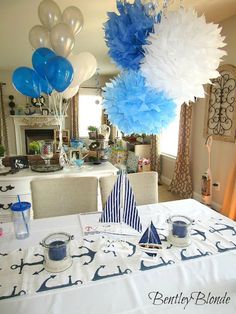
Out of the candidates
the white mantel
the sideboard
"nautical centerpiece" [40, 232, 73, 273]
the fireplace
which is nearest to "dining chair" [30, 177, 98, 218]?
the sideboard

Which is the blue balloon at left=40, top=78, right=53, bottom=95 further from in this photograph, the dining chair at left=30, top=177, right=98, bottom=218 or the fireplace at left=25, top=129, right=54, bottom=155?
the fireplace at left=25, top=129, right=54, bottom=155

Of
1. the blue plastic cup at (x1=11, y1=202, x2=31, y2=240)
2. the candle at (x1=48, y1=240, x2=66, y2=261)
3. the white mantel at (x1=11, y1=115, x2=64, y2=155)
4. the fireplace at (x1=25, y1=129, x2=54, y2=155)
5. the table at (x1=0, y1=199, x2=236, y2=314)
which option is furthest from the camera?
the fireplace at (x1=25, y1=129, x2=54, y2=155)

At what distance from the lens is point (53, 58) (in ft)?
5.69

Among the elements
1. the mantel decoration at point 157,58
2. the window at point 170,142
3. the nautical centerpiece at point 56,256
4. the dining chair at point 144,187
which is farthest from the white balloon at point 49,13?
the window at point 170,142

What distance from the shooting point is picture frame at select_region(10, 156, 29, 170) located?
2326 mm

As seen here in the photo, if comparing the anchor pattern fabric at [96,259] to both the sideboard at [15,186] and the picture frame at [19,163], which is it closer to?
the sideboard at [15,186]

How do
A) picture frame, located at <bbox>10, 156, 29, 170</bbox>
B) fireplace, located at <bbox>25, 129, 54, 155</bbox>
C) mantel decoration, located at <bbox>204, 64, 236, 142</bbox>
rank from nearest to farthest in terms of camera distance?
picture frame, located at <bbox>10, 156, 29, 170</bbox>, mantel decoration, located at <bbox>204, 64, 236, 142</bbox>, fireplace, located at <bbox>25, 129, 54, 155</bbox>

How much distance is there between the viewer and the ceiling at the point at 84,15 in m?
2.35

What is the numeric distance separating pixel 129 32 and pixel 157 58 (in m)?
0.21

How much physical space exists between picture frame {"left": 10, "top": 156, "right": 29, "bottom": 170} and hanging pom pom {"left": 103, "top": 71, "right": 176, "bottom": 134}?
5.25 feet

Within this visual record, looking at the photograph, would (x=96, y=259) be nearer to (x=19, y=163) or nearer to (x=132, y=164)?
(x=19, y=163)

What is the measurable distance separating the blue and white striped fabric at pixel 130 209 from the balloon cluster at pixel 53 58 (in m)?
1.07

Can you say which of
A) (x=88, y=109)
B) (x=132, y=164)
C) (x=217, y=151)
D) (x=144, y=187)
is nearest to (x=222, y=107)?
(x=217, y=151)

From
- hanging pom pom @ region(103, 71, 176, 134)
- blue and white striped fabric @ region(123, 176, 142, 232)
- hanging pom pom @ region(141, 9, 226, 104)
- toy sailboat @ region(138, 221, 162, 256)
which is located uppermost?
hanging pom pom @ region(141, 9, 226, 104)
